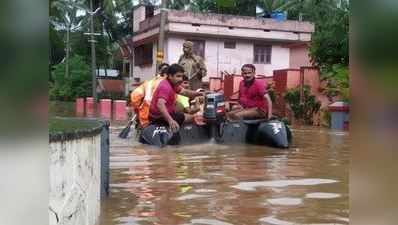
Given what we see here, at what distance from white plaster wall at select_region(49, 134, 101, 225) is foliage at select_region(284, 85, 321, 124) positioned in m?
14.2

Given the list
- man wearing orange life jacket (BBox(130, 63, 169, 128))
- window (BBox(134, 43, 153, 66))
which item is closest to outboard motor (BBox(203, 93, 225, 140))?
man wearing orange life jacket (BBox(130, 63, 169, 128))

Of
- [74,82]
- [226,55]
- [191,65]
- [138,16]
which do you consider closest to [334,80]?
[191,65]

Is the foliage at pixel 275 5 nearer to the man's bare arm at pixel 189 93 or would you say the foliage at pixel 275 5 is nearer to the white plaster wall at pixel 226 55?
the white plaster wall at pixel 226 55

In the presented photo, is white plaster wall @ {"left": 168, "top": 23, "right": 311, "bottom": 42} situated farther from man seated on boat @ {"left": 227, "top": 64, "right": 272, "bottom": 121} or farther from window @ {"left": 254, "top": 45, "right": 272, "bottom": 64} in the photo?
man seated on boat @ {"left": 227, "top": 64, "right": 272, "bottom": 121}

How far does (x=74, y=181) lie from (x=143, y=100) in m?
6.58

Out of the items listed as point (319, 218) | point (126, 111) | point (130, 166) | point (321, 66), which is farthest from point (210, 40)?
point (319, 218)

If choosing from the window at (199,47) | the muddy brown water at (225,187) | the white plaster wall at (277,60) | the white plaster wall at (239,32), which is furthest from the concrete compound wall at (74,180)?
the white plaster wall at (277,60)

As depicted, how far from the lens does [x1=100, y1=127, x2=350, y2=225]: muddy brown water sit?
426cm

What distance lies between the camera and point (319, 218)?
13.9 ft

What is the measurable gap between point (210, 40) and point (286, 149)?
72.1 ft

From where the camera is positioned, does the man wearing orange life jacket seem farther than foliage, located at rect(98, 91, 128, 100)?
No

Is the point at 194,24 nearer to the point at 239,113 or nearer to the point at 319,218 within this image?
the point at 239,113
